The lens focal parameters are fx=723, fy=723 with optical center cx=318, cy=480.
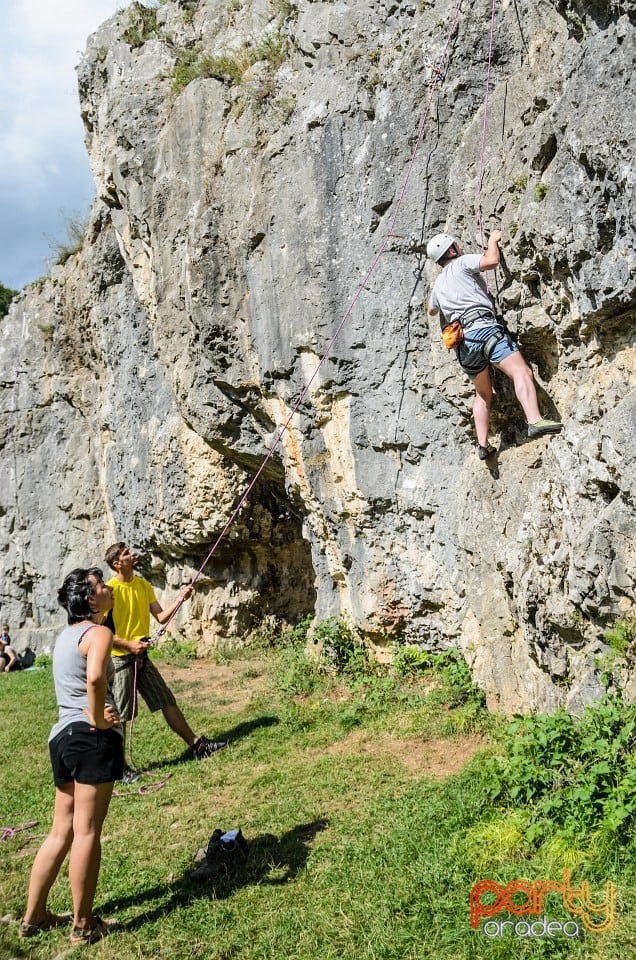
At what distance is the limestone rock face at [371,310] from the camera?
489cm

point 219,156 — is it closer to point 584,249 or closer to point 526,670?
point 584,249

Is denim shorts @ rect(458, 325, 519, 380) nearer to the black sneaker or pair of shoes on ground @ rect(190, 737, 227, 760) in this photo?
the black sneaker

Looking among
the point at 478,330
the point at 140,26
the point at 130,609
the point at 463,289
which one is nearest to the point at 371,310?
the point at 463,289

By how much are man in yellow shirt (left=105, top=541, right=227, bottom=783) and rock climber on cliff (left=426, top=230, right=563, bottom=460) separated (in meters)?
3.21

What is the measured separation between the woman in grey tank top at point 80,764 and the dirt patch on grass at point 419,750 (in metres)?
2.50

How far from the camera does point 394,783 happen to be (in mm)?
5273

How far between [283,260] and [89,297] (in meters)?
7.33

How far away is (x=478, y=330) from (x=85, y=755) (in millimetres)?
4147

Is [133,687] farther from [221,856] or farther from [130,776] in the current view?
[221,856]

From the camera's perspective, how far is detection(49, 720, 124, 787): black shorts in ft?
12.5

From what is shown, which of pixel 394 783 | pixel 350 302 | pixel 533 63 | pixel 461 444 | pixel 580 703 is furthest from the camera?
pixel 350 302

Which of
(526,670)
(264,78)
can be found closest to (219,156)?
(264,78)

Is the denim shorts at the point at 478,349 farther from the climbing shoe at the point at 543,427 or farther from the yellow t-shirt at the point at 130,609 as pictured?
the yellow t-shirt at the point at 130,609

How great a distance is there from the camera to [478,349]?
19.1 feet
